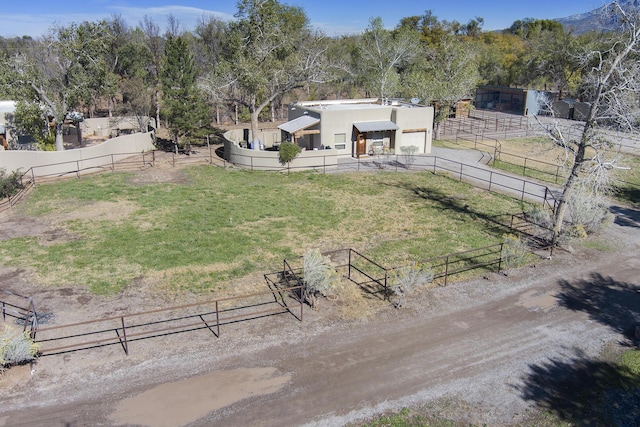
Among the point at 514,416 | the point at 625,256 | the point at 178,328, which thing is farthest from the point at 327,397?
the point at 625,256

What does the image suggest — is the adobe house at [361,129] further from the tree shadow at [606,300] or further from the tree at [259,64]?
the tree shadow at [606,300]

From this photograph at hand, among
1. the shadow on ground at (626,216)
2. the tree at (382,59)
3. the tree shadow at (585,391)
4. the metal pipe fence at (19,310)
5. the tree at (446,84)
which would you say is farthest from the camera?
the tree at (382,59)

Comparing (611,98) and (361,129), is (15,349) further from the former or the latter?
(361,129)

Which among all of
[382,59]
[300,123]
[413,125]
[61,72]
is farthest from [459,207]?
[382,59]

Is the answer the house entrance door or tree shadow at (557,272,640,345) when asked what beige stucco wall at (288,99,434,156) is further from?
tree shadow at (557,272,640,345)

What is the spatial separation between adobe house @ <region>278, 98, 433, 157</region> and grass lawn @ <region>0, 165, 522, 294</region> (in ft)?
15.3

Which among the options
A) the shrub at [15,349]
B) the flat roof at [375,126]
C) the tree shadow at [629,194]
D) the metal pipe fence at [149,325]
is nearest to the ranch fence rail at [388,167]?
the flat roof at [375,126]

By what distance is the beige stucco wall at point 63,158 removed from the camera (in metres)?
25.6

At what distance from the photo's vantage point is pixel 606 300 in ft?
45.3

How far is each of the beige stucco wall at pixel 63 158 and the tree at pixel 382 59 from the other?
24.2 meters

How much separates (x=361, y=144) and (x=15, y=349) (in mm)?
25172

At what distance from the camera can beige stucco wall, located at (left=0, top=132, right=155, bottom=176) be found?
84.1 ft

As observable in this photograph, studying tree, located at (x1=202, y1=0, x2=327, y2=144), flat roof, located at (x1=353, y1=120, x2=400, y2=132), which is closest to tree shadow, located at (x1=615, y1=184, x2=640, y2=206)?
flat roof, located at (x1=353, y1=120, x2=400, y2=132)

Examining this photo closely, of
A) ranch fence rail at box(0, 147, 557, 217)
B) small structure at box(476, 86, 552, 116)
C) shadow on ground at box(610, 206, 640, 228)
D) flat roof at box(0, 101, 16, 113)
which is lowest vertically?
shadow on ground at box(610, 206, 640, 228)
